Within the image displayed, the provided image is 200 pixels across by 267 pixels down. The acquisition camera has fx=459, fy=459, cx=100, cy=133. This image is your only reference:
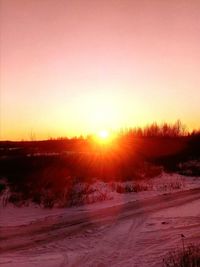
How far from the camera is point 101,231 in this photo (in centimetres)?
1240

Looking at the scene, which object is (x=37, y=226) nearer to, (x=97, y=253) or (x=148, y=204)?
(x=97, y=253)

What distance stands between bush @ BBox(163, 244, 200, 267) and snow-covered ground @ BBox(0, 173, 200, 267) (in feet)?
0.84

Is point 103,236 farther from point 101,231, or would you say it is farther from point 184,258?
point 184,258

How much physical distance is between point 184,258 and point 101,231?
4.32 m

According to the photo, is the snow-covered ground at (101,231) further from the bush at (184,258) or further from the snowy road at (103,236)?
the bush at (184,258)

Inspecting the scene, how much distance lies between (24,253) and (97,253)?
5.63 ft

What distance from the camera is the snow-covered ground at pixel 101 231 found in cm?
985

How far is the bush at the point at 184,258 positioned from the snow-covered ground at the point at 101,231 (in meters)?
0.26

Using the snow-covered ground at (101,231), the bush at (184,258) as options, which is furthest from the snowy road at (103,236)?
the bush at (184,258)

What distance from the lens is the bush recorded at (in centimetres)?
816

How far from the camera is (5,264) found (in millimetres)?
9617

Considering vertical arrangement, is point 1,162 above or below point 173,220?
above

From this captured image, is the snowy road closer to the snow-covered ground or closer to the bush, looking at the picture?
the snow-covered ground

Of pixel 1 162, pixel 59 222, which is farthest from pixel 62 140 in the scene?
pixel 59 222
